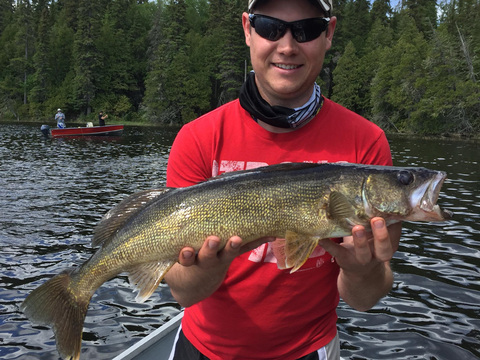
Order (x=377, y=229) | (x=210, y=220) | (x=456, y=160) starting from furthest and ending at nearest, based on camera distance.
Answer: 1. (x=456, y=160)
2. (x=210, y=220)
3. (x=377, y=229)

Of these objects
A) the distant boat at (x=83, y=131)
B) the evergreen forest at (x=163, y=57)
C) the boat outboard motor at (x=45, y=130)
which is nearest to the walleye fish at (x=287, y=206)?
the boat outboard motor at (x=45, y=130)

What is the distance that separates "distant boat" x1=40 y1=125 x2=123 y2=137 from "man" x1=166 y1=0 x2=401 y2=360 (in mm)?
34237

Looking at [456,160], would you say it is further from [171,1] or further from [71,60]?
[71,60]

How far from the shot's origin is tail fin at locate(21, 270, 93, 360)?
2764 millimetres

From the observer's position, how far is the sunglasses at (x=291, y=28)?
277cm

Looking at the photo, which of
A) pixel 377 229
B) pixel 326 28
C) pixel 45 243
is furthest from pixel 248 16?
pixel 45 243

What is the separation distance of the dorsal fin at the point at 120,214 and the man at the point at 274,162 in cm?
24

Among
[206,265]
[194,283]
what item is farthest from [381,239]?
[194,283]

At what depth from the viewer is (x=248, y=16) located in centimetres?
291

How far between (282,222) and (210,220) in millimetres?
460

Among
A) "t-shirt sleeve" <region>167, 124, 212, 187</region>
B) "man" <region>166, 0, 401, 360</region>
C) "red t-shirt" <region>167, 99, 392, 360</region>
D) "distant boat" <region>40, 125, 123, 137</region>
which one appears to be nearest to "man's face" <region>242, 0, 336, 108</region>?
"man" <region>166, 0, 401, 360</region>

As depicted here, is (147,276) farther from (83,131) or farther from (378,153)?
(83,131)

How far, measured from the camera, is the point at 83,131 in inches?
1384

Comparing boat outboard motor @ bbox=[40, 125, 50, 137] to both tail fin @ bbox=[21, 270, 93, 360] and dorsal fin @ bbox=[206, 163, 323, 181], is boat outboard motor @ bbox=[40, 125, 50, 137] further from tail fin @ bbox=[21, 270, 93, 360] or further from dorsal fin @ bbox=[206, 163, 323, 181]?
dorsal fin @ bbox=[206, 163, 323, 181]
